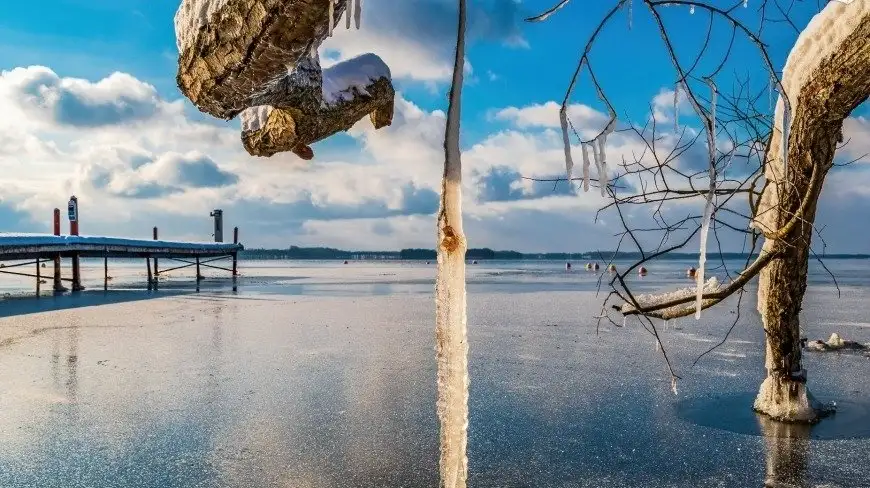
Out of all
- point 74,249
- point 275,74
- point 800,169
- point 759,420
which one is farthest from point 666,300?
point 74,249

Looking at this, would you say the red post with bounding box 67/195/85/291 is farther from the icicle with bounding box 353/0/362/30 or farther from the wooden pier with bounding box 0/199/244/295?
the icicle with bounding box 353/0/362/30

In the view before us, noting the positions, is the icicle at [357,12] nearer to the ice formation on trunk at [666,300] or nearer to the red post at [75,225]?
the ice formation on trunk at [666,300]

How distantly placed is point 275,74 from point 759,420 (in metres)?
5.41

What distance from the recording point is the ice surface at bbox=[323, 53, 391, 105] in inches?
145

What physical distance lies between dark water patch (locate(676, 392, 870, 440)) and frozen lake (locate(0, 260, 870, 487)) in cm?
3

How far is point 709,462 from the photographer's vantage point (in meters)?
4.71

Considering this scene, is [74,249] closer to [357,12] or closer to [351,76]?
[351,76]

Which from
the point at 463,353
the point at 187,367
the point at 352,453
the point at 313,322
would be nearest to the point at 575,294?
the point at 313,322

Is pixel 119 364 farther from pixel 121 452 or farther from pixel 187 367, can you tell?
pixel 121 452

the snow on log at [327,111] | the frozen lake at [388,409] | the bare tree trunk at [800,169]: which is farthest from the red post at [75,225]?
the bare tree trunk at [800,169]

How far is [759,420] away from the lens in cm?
578

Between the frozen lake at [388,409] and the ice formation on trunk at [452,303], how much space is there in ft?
9.27

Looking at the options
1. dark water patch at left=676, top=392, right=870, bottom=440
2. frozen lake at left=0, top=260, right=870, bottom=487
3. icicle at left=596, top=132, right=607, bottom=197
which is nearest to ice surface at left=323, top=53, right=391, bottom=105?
icicle at left=596, top=132, right=607, bottom=197

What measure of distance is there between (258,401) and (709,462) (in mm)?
4266
